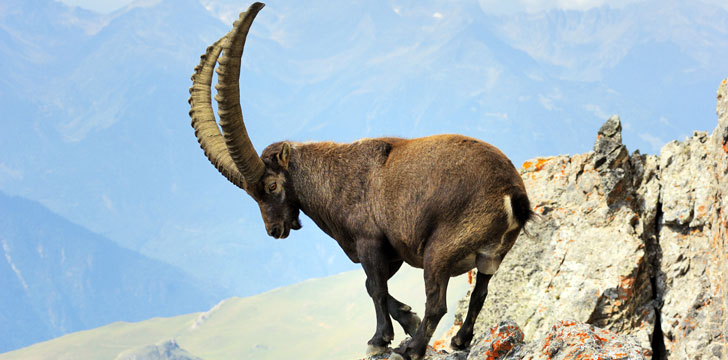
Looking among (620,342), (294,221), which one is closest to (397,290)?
(294,221)

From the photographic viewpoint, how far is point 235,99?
21.2 ft

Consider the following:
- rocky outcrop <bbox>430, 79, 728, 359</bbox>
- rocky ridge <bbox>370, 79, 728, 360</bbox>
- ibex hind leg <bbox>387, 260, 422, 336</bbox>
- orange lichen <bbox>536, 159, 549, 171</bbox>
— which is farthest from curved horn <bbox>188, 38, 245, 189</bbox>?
orange lichen <bbox>536, 159, 549, 171</bbox>

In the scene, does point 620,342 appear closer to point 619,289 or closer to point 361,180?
point 361,180

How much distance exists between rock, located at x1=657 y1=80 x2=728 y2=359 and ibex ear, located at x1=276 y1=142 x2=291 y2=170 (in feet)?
18.4

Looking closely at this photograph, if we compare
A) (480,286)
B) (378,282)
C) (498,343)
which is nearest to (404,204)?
(378,282)

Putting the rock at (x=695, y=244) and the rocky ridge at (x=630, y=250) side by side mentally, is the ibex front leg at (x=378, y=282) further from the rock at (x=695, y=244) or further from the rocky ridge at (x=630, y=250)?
the rock at (x=695, y=244)

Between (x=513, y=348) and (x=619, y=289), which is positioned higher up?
(x=619, y=289)

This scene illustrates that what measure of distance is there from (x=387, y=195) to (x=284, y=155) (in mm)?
1258

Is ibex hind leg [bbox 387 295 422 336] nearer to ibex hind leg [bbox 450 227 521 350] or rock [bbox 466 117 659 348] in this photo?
ibex hind leg [bbox 450 227 521 350]

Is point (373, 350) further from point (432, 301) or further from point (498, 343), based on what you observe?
point (498, 343)

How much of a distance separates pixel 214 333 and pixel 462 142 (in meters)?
31.3

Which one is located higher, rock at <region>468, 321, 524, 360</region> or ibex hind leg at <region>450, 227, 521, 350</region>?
ibex hind leg at <region>450, 227, 521, 350</region>

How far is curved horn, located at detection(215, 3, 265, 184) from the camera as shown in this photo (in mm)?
6215

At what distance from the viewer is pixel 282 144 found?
7.14m
